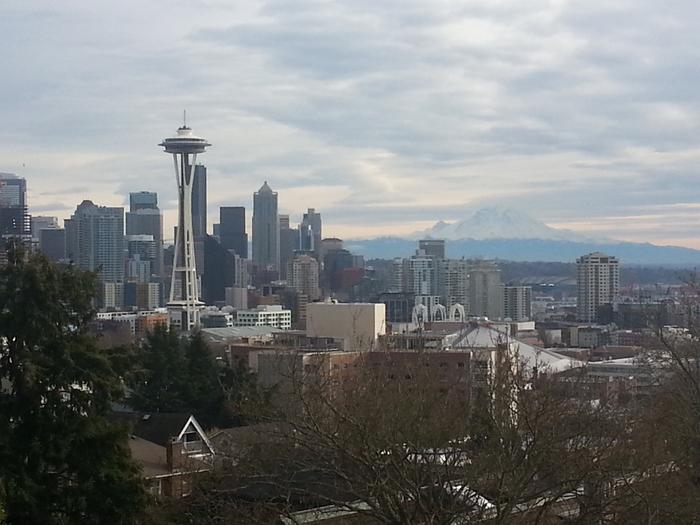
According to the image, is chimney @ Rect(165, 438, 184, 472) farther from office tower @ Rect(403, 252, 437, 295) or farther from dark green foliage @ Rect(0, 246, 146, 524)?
office tower @ Rect(403, 252, 437, 295)

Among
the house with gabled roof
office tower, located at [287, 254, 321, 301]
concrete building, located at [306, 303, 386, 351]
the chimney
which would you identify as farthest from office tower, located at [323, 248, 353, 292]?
the chimney

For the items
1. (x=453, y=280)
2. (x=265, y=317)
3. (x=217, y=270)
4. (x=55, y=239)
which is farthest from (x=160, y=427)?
(x=55, y=239)

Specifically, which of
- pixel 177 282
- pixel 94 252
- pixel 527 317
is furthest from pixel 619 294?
pixel 94 252

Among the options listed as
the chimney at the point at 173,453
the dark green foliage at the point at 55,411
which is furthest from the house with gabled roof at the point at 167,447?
the dark green foliage at the point at 55,411

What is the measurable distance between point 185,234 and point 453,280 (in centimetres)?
7469

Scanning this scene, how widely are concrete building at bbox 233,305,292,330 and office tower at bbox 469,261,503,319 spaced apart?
1138 inches

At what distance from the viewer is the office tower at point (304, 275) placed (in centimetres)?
17325

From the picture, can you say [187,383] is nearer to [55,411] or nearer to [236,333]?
[55,411]

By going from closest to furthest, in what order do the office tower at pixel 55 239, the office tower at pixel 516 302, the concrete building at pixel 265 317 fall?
1. the concrete building at pixel 265 317
2. the office tower at pixel 516 302
3. the office tower at pixel 55 239

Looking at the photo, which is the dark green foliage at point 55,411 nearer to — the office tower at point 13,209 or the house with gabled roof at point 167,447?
the house with gabled roof at point 167,447

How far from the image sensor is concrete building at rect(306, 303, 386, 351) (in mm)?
56906

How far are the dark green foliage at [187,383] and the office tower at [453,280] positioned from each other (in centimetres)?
12650

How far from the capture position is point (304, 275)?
6983 inches

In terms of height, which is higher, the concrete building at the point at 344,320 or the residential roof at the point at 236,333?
the concrete building at the point at 344,320
